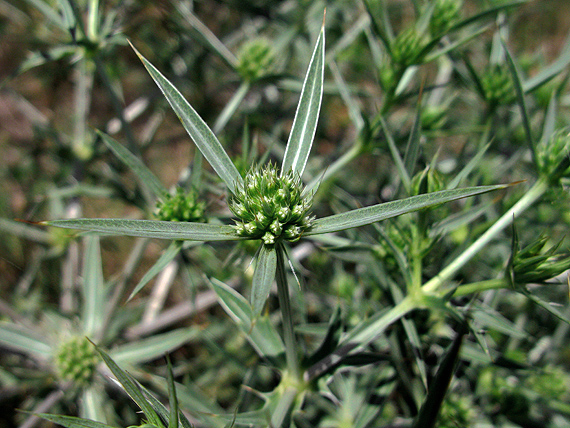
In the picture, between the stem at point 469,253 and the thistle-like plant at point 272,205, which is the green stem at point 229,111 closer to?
the thistle-like plant at point 272,205

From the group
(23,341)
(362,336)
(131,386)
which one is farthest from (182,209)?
(23,341)

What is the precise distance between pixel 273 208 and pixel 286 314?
0.95ft

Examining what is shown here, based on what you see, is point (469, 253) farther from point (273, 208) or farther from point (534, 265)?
point (273, 208)

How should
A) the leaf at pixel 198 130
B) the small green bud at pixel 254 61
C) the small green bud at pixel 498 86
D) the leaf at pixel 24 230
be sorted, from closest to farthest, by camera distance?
the leaf at pixel 198 130, the small green bud at pixel 498 86, the small green bud at pixel 254 61, the leaf at pixel 24 230

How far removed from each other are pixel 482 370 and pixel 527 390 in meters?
0.17

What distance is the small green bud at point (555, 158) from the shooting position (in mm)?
1167

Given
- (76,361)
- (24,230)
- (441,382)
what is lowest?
(441,382)

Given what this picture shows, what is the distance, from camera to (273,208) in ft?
2.93

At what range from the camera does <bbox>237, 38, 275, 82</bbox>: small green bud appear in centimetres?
184

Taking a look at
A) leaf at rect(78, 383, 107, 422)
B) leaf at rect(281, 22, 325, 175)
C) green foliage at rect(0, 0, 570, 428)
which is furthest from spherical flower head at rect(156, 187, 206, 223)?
leaf at rect(78, 383, 107, 422)

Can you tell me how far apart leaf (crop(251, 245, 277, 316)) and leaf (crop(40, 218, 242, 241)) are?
0.07 meters

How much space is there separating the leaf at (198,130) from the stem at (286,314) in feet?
0.65

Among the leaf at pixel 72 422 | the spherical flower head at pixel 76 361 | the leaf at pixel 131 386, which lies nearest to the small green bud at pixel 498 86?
the leaf at pixel 131 386

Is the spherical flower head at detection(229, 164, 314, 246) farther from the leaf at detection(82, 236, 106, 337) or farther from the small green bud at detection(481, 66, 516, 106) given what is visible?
the small green bud at detection(481, 66, 516, 106)
